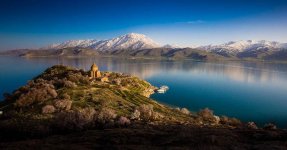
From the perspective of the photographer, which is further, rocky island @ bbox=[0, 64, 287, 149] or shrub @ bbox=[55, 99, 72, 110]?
shrub @ bbox=[55, 99, 72, 110]

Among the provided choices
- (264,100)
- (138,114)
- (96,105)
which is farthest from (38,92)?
(264,100)

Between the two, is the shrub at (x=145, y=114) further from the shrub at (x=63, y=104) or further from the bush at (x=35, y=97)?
the bush at (x=35, y=97)

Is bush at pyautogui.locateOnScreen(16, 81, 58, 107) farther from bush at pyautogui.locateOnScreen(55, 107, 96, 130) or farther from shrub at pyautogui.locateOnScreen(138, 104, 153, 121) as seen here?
bush at pyautogui.locateOnScreen(55, 107, 96, 130)

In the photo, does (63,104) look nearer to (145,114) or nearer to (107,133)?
(145,114)

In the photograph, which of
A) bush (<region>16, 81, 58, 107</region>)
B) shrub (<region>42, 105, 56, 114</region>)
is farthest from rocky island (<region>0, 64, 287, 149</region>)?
bush (<region>16, 81, 58, 107</region>)

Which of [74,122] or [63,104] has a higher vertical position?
[74,122]

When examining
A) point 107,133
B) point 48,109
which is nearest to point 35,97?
point 48,109

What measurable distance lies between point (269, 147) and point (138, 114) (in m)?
27.4

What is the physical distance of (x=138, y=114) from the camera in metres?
45.3

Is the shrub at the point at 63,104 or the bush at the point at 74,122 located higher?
the bush at the point at 74,122

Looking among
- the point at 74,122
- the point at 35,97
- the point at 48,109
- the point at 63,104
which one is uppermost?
the point at 74,122

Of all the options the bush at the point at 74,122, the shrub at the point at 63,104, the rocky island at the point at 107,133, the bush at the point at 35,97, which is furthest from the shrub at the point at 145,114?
the bush at the point at 35,97

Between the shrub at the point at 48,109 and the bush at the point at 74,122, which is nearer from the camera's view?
the bush at the point at 74,122

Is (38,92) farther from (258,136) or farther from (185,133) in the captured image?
(258,136)
